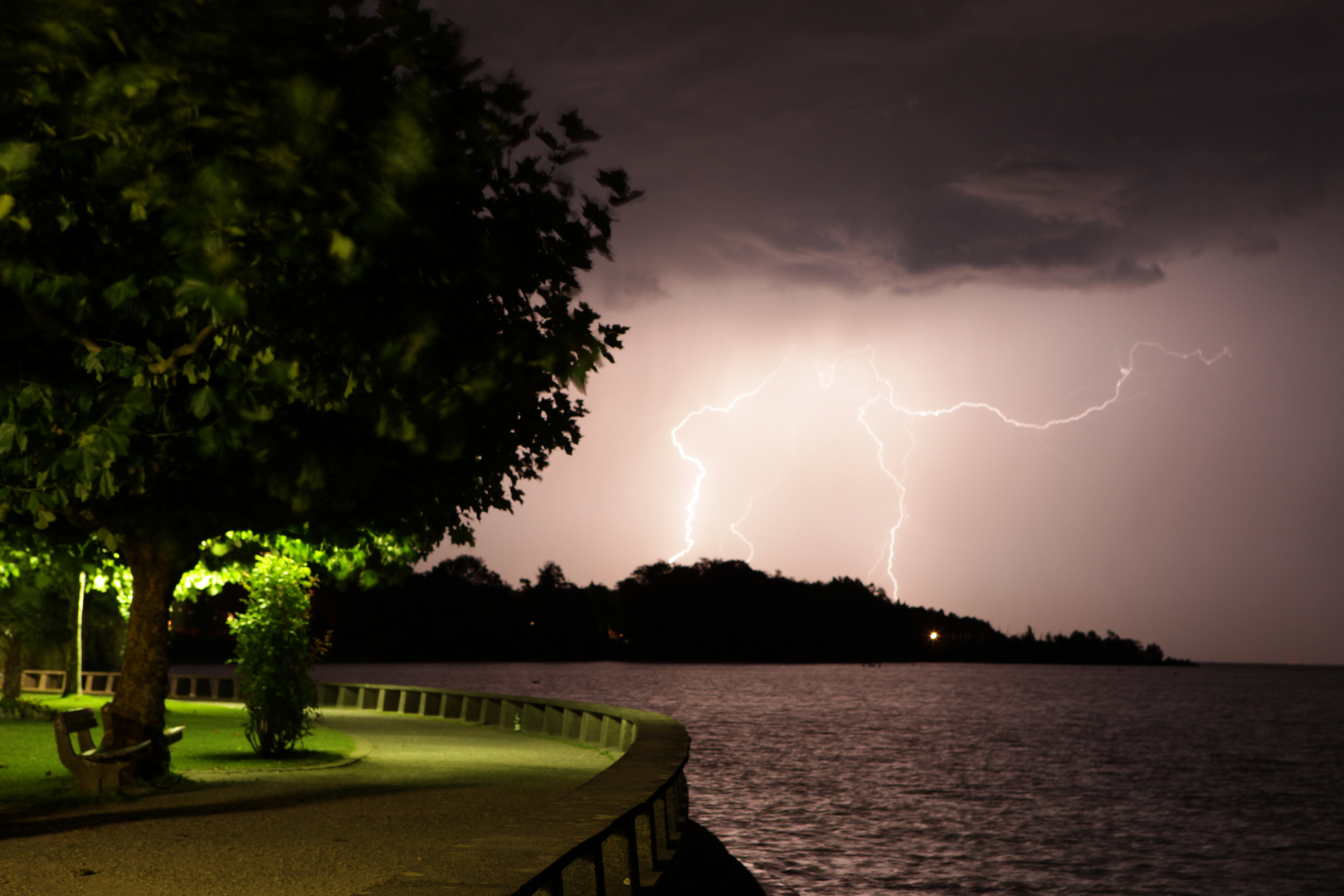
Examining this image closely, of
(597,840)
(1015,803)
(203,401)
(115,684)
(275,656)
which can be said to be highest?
(203,401)

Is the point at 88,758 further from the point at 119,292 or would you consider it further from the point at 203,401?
the point at 119,292

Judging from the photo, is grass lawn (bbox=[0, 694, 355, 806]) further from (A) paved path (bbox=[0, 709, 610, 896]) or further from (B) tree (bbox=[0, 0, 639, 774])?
(B) tree (bbox=[0, 0, 639, 774])

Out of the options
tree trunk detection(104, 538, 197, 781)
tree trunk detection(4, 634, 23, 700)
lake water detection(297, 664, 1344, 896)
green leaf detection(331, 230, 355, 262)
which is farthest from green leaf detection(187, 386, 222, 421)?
tree trunk detection(4, 634, 23, 700)

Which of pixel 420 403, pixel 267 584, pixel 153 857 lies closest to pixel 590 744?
pixel 267 584

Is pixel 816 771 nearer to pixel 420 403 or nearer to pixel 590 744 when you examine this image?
pixel 590 744

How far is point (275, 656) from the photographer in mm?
21109

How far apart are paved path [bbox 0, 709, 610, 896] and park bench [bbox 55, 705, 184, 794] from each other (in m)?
0.59

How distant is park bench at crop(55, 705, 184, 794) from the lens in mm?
15016

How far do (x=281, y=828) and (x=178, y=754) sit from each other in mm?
9188

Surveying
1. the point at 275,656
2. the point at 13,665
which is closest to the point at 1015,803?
the point at 275,656

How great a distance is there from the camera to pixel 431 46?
33.3 feet

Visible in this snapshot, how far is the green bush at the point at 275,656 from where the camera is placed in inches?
811

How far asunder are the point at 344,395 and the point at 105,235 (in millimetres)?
2175

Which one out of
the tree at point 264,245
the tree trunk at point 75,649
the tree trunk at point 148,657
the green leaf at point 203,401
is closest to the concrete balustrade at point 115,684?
the tree trunk at point 75,649
